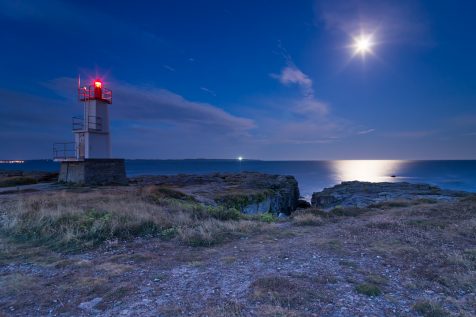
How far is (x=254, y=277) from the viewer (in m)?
5.91

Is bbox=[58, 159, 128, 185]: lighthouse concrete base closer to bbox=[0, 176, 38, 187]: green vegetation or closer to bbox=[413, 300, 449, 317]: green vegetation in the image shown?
bbox=[0, 176, 38, 187]: green vegetation

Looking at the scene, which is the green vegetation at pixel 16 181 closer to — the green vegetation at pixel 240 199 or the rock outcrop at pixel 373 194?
the green vegetation at pixel 240 199

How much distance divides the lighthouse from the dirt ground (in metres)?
16.9

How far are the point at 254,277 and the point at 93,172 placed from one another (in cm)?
2290

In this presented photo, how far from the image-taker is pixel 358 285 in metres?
5.52

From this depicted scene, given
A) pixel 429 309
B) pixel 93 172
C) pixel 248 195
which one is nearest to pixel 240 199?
pixel 248 195

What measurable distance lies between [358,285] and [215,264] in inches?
125

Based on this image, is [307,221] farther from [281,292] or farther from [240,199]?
[240,199]

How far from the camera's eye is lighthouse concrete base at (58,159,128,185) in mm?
24281

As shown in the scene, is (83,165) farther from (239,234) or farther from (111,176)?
(239,234)

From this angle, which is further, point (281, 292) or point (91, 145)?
point (91, 145)

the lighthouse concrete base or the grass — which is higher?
the lighthouse concrete base

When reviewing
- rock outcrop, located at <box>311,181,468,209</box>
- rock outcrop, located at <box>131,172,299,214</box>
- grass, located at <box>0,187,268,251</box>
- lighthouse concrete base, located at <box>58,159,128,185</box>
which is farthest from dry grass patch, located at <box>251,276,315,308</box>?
rock outcrop, located at <box>311,181,468,209</box>

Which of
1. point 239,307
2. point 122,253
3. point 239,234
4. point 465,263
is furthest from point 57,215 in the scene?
point 465,263
